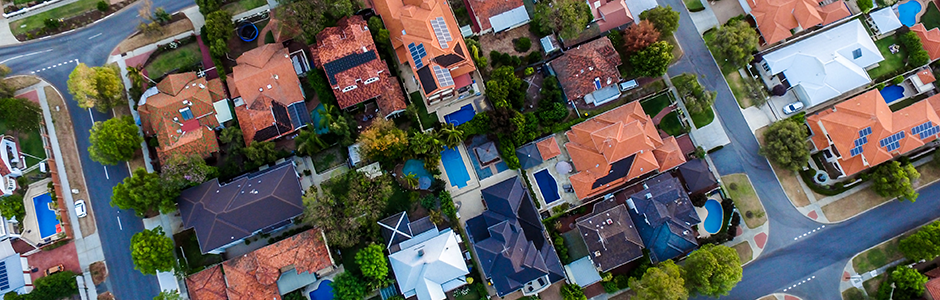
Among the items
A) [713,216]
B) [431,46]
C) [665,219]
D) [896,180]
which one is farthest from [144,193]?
[896,180]

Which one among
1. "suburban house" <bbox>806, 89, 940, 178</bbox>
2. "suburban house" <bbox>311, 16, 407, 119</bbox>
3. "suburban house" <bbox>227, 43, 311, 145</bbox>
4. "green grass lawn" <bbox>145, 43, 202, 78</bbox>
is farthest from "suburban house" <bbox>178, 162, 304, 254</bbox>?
"suburban house" <bbox>806, 89, 940, 178</bbox>

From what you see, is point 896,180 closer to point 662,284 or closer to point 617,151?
point 662,284

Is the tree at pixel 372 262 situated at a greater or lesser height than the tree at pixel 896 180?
greater

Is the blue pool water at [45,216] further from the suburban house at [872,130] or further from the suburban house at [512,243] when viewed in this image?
the suburban house at [872,130]

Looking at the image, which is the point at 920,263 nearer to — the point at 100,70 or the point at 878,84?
the point at 878,84

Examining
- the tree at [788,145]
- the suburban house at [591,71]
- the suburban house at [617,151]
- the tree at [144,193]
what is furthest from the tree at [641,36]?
the tree at [144,193]

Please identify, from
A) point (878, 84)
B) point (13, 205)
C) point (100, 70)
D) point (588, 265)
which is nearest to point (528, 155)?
point (588, 265)
